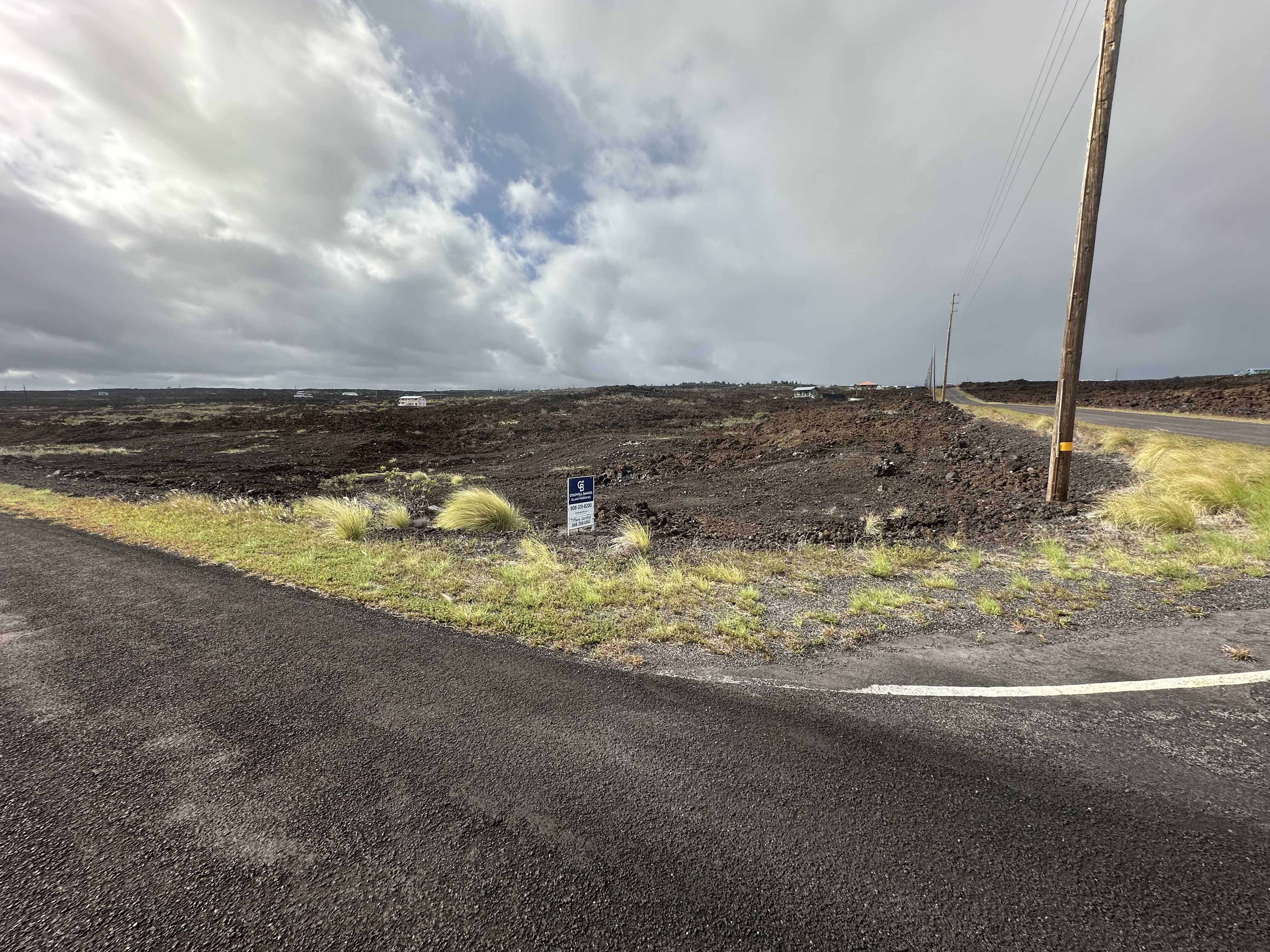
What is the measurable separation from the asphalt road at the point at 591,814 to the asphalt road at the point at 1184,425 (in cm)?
1788

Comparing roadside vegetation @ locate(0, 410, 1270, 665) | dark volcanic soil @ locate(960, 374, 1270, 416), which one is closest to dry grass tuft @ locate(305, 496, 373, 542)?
roadside vegetation @ locate(0, 410, 1270, 665)

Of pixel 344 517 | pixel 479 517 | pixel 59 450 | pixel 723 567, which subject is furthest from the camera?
pixel 59 450

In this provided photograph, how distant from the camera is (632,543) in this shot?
8117 mm

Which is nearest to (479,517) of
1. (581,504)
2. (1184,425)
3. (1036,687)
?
(581,504)

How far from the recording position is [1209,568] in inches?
243

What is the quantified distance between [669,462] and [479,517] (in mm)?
10056

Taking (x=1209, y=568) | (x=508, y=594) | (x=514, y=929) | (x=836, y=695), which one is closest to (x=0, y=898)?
(x=514, y=929)

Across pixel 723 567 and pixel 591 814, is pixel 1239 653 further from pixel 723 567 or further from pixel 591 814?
pixel 591 814

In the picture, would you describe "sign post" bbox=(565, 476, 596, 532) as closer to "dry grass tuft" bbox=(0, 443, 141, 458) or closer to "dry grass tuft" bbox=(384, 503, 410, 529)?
"dry grass tuft" bbox=(384, 503, 410, 529)

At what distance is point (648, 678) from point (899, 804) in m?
1.80

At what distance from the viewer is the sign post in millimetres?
8977

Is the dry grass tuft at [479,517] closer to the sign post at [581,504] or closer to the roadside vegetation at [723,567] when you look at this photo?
the roadside vegetation at [723,567]

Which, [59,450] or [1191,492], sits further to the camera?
[59,450]

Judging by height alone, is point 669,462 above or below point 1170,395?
below
